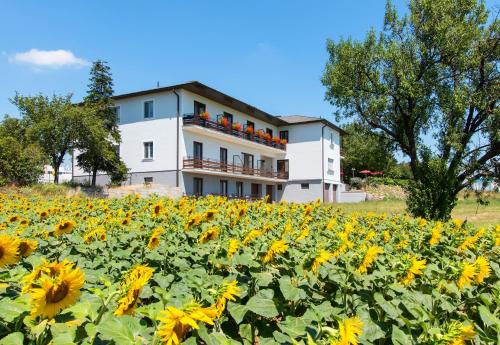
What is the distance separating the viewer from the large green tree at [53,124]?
2175cm

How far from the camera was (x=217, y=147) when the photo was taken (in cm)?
2906

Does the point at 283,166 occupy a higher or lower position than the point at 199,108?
lower

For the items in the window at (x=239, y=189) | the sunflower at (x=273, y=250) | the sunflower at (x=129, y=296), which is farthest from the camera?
the window at (x=239, y=189)

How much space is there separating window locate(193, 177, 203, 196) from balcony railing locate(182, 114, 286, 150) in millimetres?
3608

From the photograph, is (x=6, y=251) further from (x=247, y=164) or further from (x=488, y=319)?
(x=247, y=164)

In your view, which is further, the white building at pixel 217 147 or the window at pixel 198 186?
the window at pixel 198 186

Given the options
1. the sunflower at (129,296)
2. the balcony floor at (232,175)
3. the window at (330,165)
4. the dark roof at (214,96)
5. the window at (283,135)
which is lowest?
the sunflower at (129,296)

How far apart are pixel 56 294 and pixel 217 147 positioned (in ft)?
92.1

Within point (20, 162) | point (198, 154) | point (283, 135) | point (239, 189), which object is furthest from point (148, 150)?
point (283, 135)

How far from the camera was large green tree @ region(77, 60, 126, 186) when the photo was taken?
22169 mm

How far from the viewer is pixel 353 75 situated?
16.1m

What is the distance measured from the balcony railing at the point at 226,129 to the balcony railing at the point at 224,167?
2.25 metres

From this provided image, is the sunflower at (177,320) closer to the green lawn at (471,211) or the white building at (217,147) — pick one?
the green lawn at (471,211)

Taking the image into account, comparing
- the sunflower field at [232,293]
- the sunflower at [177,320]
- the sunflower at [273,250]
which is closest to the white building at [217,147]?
the sunflower field at [232,293]
